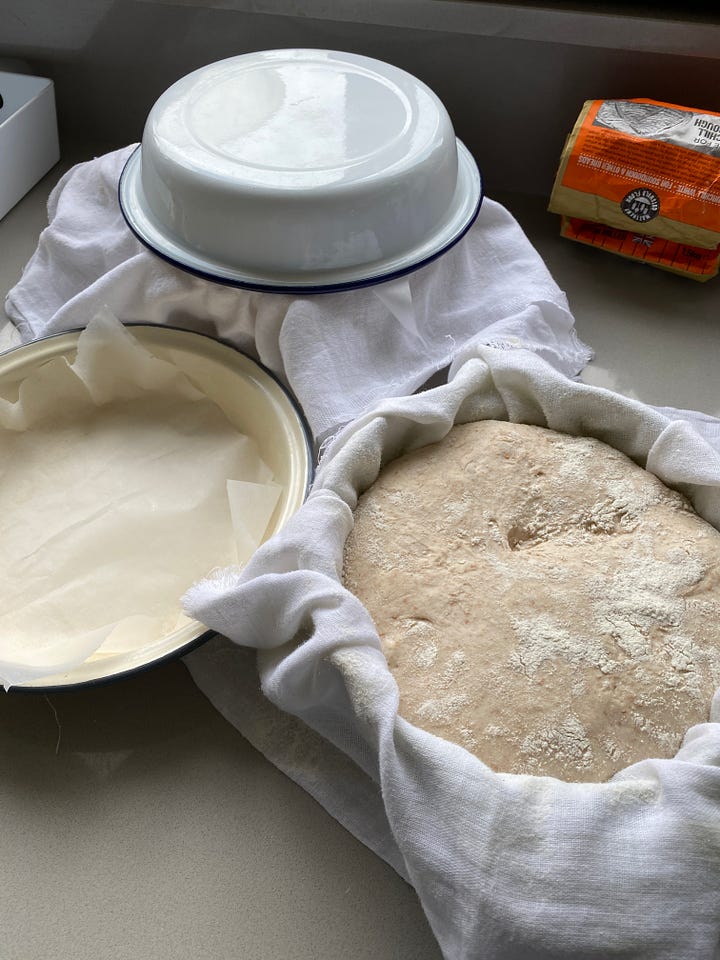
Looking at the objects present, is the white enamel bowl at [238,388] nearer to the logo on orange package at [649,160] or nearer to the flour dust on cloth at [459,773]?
the flour dust on cloth at [459,773]

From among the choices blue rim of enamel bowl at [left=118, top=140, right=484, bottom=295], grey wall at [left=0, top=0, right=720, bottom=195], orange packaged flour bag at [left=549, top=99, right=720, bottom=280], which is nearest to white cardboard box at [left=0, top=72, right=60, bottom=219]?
grey wall at [left=0, top=0, right=720, bottom=195]

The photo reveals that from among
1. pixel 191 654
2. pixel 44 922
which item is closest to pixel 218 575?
pixel 191 654

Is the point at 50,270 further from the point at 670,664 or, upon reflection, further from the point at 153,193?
the point at 670,664

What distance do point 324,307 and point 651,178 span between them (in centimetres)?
33

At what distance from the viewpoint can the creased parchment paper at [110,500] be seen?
2.05 feet

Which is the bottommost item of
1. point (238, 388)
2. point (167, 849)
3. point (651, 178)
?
point (167, 849)

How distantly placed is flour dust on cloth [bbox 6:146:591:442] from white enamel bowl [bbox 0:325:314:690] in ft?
0.05

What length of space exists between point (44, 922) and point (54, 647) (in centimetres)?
17

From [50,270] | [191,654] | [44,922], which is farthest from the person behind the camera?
[50,270]

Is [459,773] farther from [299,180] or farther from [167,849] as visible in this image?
[299,180]

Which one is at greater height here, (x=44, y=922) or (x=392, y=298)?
(x=392, y=298)

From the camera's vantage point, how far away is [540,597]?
0.52m

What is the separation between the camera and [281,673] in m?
0.51

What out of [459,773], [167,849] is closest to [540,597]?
[459,773]
